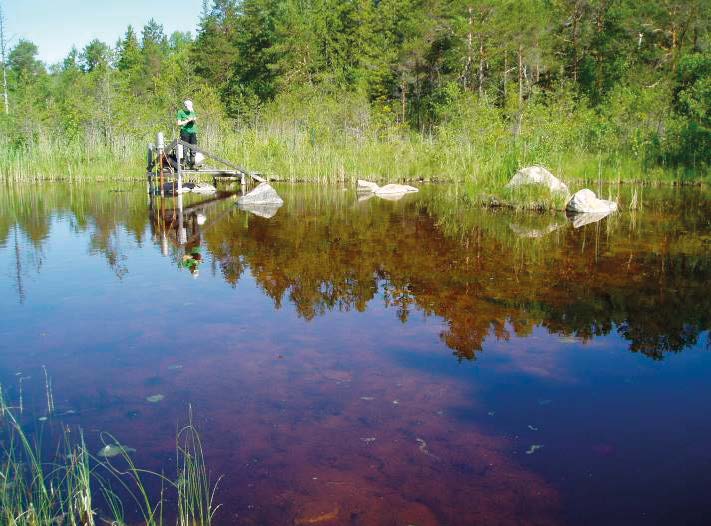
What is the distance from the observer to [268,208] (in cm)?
1441

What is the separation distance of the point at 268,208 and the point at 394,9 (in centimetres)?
3407

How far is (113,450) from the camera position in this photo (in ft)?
12.1

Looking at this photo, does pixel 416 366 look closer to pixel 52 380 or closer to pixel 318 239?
pixel 52 380

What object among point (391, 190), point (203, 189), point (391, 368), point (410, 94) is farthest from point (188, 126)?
point (410, 94)

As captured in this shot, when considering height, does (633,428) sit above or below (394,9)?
below

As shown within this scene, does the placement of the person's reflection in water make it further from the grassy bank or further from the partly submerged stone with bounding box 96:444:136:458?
the grassy bank

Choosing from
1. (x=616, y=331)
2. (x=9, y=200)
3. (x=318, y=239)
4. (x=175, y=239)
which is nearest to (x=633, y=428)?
(x=616, y=331)

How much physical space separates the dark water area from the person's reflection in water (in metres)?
0.06

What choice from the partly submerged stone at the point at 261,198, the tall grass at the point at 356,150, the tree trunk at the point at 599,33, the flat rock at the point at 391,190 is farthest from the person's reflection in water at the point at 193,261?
the tree trunk at the point at 599,33

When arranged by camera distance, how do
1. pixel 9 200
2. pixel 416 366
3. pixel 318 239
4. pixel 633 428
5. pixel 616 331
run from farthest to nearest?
1. pixel 9 200
2. pixel 318 239
3. pixel 616 331
4. pixel 416 366
5. pixel 633 428

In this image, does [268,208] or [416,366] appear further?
[268,208]

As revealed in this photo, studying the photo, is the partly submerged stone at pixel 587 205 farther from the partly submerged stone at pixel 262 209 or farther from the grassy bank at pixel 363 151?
the partly submerged stone at pixel 262 209

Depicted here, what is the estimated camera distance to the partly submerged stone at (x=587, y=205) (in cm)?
1352

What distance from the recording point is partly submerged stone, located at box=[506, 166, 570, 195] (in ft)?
46.1
